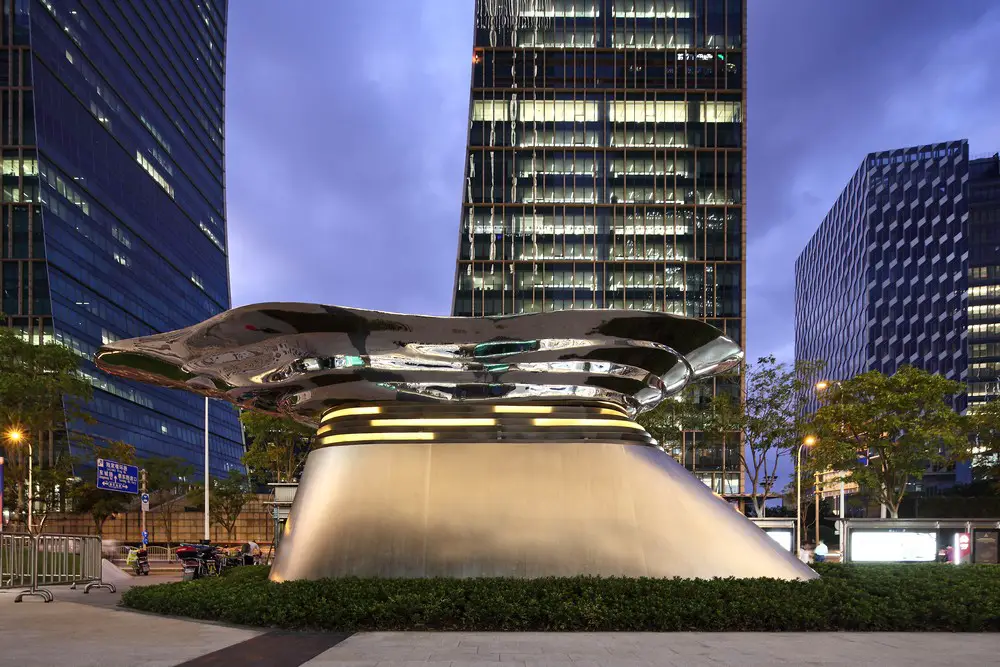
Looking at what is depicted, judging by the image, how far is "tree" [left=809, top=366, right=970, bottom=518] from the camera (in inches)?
1416

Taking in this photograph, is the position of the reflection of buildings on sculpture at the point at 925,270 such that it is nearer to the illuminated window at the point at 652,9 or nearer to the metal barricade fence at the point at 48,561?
the illuminated window at the point at 652,9

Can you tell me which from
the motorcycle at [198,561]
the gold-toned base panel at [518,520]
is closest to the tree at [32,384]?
the motorcycle at [198,561]

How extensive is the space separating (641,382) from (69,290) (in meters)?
72.8

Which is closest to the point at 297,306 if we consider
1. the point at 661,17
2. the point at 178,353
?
the point at 178,353

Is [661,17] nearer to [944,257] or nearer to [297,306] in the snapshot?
[944,257]

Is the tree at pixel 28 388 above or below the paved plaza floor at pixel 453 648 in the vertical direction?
above

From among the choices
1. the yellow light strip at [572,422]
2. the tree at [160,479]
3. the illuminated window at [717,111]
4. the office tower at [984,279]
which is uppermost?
the illuminated window at [717,111]

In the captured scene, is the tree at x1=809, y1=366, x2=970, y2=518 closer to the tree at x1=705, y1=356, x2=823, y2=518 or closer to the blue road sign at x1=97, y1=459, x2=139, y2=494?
the tree at x1=705, y1=356, x2=823, y2=518

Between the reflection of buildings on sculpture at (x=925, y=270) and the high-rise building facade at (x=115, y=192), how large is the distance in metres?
93.7

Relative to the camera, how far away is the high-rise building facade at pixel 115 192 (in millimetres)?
71125

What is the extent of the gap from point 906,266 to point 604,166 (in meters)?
66.7

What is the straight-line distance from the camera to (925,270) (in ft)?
391

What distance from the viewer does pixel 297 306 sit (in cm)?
1244

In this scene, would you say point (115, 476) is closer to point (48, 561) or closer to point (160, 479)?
point (48, 561)
